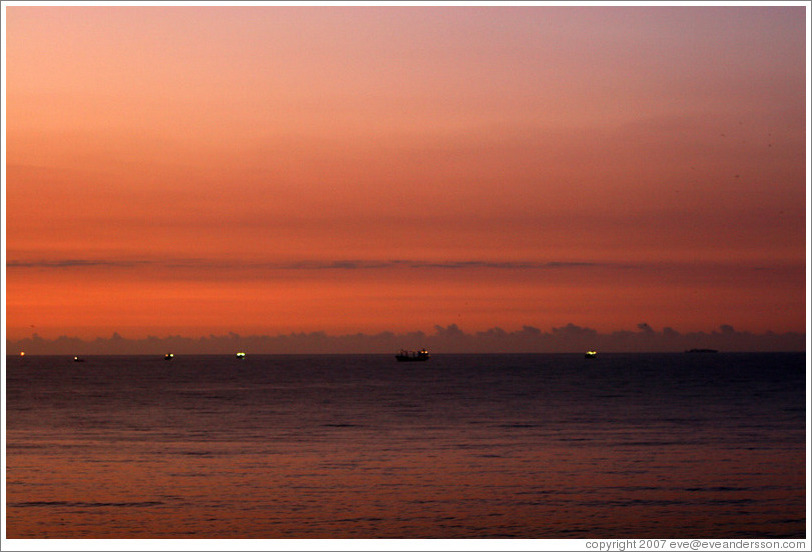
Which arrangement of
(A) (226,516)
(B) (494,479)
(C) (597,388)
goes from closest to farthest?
1. (A) (226,516)
2. (B) (494,479)
3. (C) (597,388)

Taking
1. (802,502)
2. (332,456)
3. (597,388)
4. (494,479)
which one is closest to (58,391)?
(597,388)

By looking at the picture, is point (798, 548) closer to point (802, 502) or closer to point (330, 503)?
point (802, 502)

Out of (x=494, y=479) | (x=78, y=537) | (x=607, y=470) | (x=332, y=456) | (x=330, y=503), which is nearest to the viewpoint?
(x=78, y=537)

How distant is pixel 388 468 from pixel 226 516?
15743 mm

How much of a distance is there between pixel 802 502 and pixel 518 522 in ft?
46.4

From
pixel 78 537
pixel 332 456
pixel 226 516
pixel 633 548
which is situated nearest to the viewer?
pixel 633 548

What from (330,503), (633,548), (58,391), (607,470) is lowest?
(633,548)

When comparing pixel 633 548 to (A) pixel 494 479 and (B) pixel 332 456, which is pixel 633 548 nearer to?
(A) pixel 494 479

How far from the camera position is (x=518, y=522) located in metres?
39.6

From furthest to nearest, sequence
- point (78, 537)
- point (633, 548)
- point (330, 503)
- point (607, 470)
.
→ point (607, 470), point (330, 503), point (78, 537), point (633, 548)

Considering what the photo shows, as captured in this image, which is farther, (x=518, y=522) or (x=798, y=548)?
(x=518, y=522)

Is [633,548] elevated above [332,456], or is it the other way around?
[332,456]

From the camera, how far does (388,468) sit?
55000 mm

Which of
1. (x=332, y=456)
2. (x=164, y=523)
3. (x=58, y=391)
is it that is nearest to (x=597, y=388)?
(x=58, y=391)
